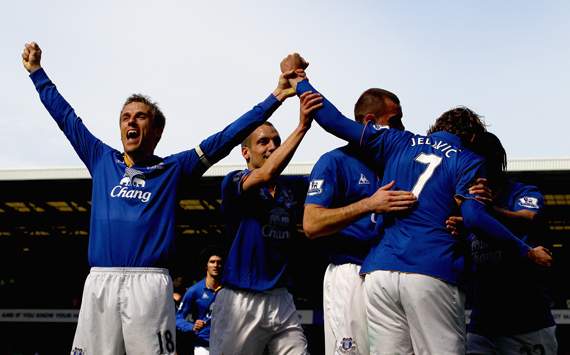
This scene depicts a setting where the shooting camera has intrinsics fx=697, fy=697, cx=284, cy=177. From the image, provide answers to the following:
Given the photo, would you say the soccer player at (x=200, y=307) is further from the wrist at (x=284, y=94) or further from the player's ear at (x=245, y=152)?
the wrist at (x=284, y=94)

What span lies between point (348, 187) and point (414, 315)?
1.14 meters

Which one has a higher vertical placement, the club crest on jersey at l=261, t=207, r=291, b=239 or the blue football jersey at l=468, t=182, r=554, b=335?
the club crest on jersey at l=261, t=207, r=291, b=239

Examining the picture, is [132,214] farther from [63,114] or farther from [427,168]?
[427,168]

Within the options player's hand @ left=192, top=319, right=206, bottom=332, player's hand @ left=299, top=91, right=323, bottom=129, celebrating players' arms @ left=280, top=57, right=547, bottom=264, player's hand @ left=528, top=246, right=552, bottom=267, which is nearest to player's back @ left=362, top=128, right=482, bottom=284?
celebrating players' arms @ left=280, top=57, right=547, bottom=264

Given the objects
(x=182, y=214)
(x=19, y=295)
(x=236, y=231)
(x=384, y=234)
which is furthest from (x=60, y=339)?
(x=384, y=234)

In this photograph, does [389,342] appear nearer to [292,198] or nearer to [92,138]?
[292,198]

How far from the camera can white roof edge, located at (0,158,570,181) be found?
1499cm

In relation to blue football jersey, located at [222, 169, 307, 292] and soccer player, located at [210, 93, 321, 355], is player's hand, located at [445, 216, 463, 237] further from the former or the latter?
blue football jersey, located at [222, 169, 307, 292]

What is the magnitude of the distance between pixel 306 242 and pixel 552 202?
8552 mm

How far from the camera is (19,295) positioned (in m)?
25.6

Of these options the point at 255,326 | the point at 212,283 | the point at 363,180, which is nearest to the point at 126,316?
the point at 255,326

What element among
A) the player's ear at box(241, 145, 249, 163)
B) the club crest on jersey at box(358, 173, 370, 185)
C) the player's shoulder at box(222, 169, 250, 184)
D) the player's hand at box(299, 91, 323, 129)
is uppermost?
the player's hand at box(299, 91, 323, 129)

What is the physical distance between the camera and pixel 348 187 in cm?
443

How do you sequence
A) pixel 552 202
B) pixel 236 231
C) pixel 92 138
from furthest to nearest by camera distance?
pixel 552 202 < pixel 236 231 < pixel 92 138
